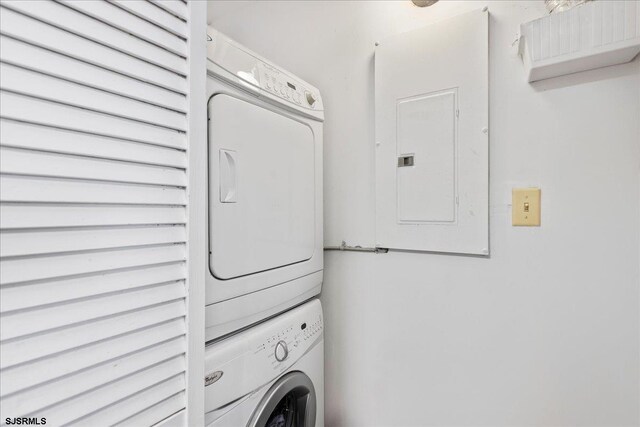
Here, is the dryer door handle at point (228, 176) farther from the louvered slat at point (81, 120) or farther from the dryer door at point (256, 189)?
the louvered slat at point (81, 120)

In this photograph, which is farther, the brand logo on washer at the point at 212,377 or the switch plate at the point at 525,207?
the switch plate at the point at 525,207

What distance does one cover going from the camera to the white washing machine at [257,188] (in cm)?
95

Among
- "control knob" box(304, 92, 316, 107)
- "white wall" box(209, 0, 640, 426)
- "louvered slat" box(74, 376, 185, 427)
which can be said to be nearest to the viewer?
"louvered slat" box(74, 376, 185, 427)

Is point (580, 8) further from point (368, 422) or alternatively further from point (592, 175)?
point (368, 422)

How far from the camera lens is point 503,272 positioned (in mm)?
1262

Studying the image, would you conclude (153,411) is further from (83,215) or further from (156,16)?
(156,16)

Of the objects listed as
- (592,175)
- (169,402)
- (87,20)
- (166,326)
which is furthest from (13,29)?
(592,175)

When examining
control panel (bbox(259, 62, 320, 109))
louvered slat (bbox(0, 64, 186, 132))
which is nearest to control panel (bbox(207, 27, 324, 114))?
control panel (bbox(259, 62, 320, 109))

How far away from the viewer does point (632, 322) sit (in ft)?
3.51

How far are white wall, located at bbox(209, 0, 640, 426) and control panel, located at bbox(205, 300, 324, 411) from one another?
1.23ft

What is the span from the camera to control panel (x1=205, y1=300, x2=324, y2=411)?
2.97ft

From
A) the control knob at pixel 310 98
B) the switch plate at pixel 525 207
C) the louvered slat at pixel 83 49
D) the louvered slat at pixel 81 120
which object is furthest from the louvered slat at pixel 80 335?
the switch plate at pixel 525 207

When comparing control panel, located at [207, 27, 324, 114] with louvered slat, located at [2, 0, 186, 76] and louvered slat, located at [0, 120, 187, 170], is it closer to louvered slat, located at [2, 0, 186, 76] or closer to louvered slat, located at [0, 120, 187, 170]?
louvered slat, located at [2, 0, 186, 76]

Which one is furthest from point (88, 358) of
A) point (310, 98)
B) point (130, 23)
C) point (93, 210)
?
point (310, 98)
